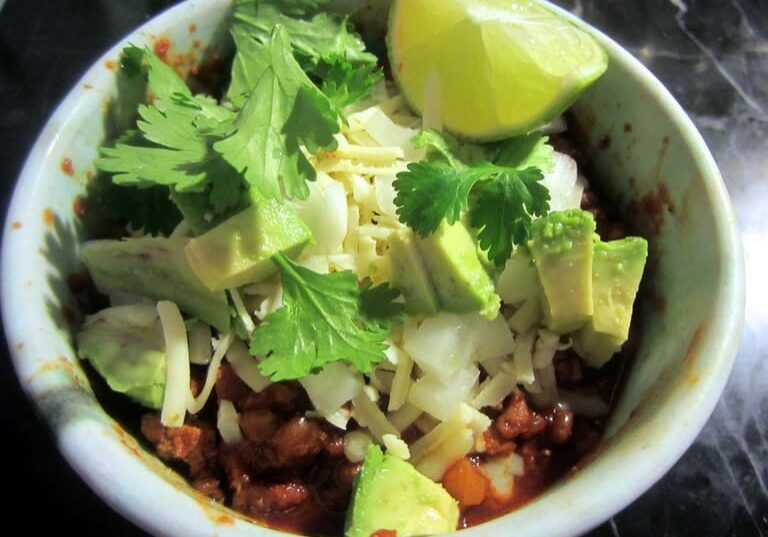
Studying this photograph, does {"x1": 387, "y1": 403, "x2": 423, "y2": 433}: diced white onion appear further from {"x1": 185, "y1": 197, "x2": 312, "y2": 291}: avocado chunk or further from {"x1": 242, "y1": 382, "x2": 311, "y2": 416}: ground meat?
{"x1": 185, "y1": 197, "x2": 312, "y2": 291}: avocado chunk

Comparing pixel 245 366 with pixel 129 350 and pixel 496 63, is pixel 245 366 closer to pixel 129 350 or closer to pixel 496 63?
pixel 129 350

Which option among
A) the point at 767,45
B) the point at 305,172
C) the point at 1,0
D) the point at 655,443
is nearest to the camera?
the point at 655,443

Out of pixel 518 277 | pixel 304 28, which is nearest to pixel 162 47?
pixel 304 28

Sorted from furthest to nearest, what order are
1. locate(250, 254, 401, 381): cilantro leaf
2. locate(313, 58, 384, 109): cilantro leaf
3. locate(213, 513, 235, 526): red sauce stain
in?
locate(313, 58, 384, 109): cilantro leaf
locate(250, 254, 401, 381): cilantro leaf
locate(213, 513, 235, 526): red sauce stain

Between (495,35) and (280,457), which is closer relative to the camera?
(280,457)

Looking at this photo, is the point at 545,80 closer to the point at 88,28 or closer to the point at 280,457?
the point at 280,457

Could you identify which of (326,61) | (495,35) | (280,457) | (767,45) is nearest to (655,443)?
(280,457)

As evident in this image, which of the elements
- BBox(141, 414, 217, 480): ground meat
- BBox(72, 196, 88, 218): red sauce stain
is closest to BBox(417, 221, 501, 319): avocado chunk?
BBox(141, 414, 217, 480): ground meat
